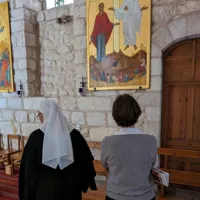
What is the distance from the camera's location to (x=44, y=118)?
1556mm

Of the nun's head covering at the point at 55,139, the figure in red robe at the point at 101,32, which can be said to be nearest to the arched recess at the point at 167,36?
the figure in red robe at the point at 101,32

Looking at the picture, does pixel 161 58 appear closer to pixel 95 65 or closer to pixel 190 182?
pixel 95 65

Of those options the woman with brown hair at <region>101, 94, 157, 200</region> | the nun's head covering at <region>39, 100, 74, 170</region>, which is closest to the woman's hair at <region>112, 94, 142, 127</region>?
the woman with brown hair at <region>101, 94, 157, 200</region>

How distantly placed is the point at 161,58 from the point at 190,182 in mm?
1853

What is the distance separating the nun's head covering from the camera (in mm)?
1418

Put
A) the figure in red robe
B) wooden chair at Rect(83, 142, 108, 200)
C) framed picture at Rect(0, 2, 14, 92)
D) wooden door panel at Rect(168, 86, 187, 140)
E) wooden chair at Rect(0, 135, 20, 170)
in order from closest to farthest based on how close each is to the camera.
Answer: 1. wooden chair at Rect(83, 142, 108, 200)
2. wooden door panel at Rect(168, 86, 187, 140)
3. the figure in red robe
4. wooden chair at Rect(0, 135, 20, 170)
5. framed picture at Rect(0, 2, 14, 92)

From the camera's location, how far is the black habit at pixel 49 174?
143cm

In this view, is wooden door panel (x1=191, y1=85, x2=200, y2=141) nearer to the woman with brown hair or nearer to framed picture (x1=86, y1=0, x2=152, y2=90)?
framed picture (x1=86, y1=0, x2=152, y2=90)

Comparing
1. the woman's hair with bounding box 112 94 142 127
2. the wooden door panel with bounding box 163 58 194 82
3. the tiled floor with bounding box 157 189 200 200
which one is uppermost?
the wooden door panel with bounding box 163 58 194 82

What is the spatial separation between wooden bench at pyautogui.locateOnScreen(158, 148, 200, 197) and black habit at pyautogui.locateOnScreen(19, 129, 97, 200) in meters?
1.54

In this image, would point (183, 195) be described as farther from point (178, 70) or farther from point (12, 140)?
point (12, 140)

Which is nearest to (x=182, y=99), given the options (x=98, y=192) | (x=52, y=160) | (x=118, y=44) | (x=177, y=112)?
(x=177, y=112)

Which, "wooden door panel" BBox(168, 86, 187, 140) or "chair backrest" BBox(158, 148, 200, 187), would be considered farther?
"wooden door panel" BBox(168, 86, 187, 140)

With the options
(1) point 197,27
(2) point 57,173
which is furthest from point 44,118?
(1) point 197,27
